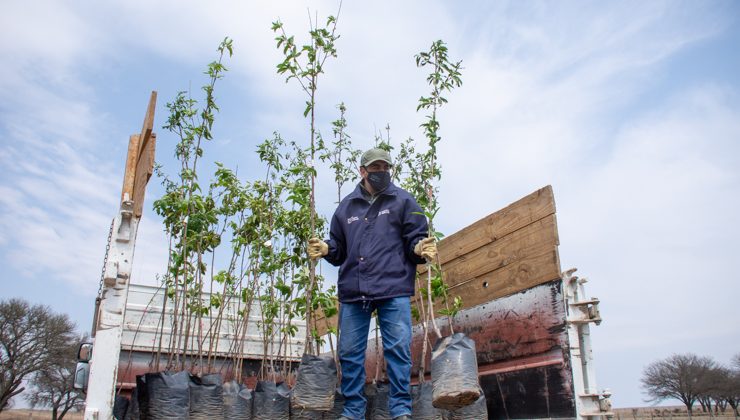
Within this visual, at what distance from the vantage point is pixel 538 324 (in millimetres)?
2701

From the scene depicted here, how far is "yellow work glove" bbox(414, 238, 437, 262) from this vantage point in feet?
9.72

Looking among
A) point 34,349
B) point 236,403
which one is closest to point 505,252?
point 236,403

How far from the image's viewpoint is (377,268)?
305 cm

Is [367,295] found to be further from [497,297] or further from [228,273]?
[228,273]

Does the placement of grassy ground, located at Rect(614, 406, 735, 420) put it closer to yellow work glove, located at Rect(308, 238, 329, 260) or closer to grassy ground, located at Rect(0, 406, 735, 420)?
grassy ground, located at Rect(0, 406, 735, 420)

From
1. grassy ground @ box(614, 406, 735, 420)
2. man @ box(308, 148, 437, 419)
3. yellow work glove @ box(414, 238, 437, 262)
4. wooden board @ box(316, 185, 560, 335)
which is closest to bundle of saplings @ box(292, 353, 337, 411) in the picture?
man @ box(308, 148, 437, 419)

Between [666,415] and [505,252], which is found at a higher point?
[505,252]

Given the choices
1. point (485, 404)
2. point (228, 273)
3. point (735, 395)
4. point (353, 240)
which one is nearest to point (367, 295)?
point (353, 240)

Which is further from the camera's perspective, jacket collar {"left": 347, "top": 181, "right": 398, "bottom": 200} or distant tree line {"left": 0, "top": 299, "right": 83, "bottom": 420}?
distant tree line {"left": 0, "top": 299, "right": 83, "bottom": 420}

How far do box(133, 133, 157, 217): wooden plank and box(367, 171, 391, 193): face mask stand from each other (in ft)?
4.01

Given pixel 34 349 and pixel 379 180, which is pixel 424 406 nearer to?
pixel 379 180

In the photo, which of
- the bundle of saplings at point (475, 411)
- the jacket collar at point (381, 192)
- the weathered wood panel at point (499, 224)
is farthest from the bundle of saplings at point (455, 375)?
the jacket collar at point (381, 192)

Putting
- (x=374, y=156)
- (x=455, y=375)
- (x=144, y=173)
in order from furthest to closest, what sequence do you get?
(x=374, y=156), (x=455, y=375), (x=144, y=173)

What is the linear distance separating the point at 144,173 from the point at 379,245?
127 cm
